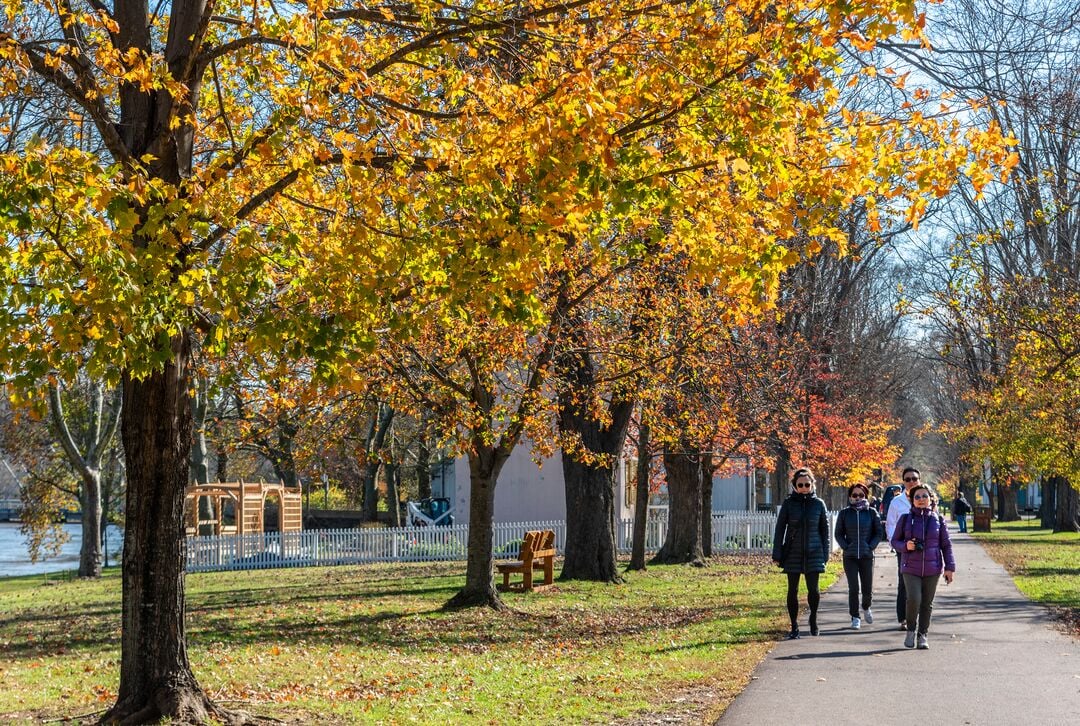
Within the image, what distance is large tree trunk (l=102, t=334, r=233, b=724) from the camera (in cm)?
888

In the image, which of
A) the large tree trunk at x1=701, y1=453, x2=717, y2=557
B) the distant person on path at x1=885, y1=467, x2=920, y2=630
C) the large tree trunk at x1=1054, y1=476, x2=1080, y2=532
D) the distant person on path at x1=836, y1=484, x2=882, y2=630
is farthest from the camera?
the large tree trunk at x1=1054, y1=476, x2=1080, y2=532

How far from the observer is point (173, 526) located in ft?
29.5

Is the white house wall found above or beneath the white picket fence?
above

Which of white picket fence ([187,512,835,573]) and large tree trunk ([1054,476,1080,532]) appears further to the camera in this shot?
large tree trunk ([1054,476,1080,532])

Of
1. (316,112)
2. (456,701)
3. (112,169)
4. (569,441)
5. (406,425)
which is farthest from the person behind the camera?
(406,425)

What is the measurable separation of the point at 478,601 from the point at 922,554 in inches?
296

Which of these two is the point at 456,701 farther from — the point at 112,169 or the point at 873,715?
the point at 112,169

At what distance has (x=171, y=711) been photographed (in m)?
8.77

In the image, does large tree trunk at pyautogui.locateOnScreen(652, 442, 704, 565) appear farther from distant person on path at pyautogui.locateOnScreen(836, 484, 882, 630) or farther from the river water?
the river water

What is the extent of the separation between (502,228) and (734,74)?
1.84 metres

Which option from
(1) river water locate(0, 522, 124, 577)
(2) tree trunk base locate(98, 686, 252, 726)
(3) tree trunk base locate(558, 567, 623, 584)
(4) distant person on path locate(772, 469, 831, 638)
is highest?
(4) distant person on path locate(772, 469, 831, 638)

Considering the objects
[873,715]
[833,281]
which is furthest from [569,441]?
[833,281]

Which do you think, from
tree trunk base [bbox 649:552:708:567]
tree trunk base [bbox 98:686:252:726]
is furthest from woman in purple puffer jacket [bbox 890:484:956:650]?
tree trunk base [bbox 649:552:708:567]

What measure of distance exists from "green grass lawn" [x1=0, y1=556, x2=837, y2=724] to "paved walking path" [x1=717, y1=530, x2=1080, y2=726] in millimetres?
543
